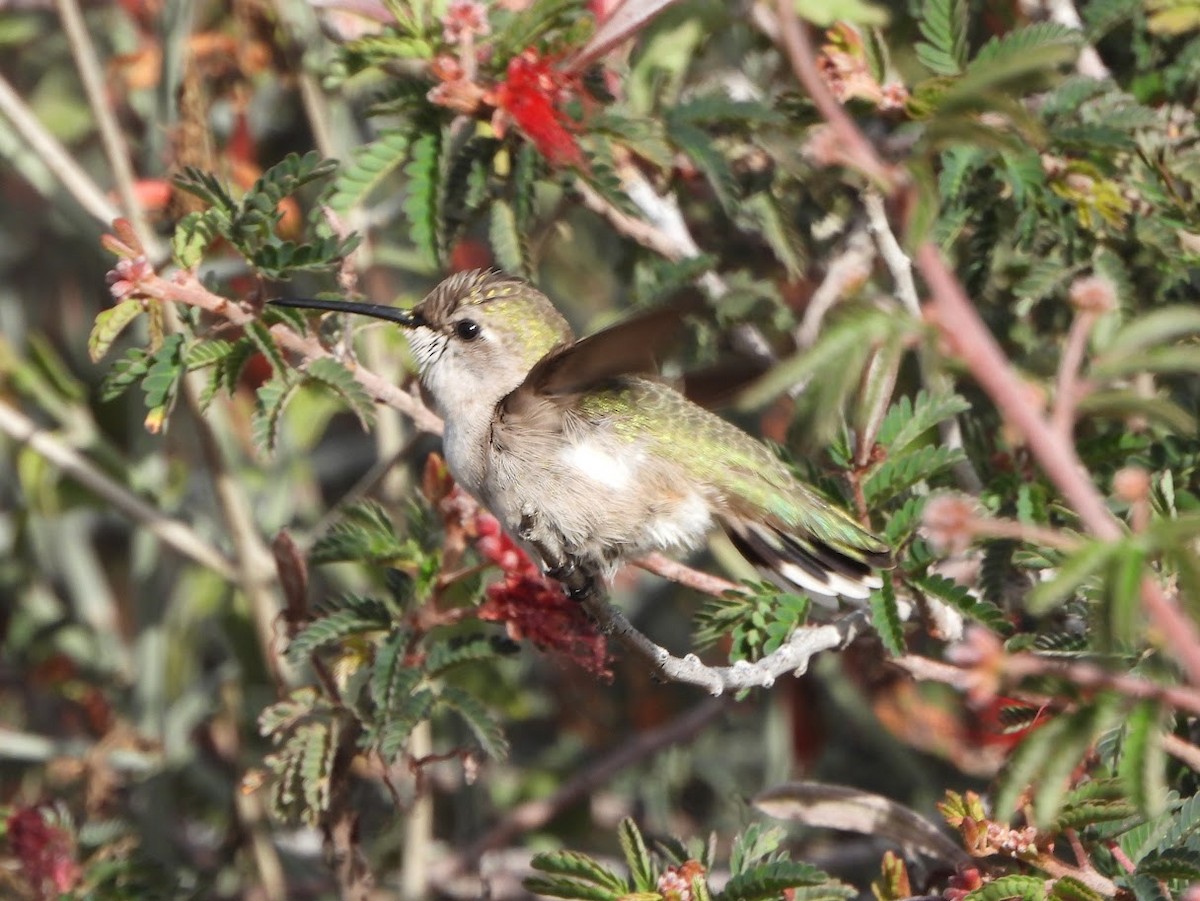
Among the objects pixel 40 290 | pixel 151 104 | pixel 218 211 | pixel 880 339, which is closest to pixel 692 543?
pixel 218 211

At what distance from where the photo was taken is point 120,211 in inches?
145

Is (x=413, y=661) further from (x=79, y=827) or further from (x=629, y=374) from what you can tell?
(x=79, y=827)

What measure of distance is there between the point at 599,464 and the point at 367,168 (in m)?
0.69

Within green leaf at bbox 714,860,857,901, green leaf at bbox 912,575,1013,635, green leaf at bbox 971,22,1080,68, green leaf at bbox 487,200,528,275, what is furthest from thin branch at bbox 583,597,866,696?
green leaf at bbox 971,22,1080,68

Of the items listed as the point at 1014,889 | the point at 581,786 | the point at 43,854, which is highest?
the point at 1014,889

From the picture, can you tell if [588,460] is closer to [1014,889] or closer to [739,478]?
[739,478]

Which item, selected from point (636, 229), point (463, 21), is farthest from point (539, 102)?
point (636, 229)

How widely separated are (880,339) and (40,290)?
4740 millimetres

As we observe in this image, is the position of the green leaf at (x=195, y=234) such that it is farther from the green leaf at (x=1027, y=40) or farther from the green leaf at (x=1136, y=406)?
the green leaf at (x=1136, y=406)

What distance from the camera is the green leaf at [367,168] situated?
2.85 metres

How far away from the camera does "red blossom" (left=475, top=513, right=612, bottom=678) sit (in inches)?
104

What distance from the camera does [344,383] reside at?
98.7 inches

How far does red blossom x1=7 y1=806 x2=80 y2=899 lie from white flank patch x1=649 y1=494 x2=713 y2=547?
1.29m

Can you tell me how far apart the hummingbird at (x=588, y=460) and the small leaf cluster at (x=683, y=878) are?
16.8 inches
